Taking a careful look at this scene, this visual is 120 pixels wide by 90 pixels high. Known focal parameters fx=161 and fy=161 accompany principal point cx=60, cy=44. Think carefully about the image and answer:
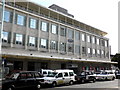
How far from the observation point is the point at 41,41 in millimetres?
32156

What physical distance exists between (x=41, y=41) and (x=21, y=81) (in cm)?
1869

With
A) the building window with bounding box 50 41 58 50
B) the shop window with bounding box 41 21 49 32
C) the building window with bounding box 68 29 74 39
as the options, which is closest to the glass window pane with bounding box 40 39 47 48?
the building window with bounding box 50 41 58 50

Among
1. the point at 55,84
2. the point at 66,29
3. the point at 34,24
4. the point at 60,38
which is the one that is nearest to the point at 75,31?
the point at 66,29

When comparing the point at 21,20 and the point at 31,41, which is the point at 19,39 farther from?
the point at 21,20

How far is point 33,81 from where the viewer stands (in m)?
15.0

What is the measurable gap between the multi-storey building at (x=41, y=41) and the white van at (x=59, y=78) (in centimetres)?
731

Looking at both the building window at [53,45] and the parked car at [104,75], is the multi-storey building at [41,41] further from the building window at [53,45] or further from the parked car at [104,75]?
the parked car at [104,75]

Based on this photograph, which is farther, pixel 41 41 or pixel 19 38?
pixel 41 41

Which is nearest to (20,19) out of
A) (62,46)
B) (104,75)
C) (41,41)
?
(41,41)

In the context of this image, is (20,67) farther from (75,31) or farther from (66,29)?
(75,31)

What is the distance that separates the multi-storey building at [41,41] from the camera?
88.4 feet

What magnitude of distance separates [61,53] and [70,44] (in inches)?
177

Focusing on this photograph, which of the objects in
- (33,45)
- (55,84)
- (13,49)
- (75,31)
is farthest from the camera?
(75,31)

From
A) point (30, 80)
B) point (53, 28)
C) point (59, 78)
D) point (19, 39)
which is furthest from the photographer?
point (53, 28)
